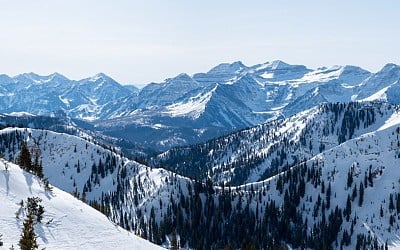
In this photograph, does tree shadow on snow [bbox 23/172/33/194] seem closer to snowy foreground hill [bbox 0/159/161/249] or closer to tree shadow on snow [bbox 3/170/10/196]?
snowy foreground hill [bbox 0/159/161/249]

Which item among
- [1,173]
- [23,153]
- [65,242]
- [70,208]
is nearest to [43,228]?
[65,242]

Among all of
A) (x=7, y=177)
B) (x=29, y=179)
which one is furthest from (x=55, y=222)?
(x=29, y=179)

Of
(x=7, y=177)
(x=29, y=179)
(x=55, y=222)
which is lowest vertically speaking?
(x=55, y=222)

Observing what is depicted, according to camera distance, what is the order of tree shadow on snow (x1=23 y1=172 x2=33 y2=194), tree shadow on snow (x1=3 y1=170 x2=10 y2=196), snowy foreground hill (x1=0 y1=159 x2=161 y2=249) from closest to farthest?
snowy foreground hill (x1=0 y1=159 x2=161 y2=249) → tree shadow on snow (x1=3 y1=170 x2=10 y2=196) → tree shadow on snow (x1=23 y1=172 x2=33 y2=194)

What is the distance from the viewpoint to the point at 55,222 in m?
55.4

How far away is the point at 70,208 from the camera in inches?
2432

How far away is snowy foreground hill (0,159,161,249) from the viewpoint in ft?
164

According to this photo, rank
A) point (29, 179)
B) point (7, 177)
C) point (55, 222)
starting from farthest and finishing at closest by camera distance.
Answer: point (29, 179), point (7, 177), point (55, 222)

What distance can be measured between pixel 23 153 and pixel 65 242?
1532 inches

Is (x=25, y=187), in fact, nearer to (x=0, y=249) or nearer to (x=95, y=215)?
(x=95, y=215)

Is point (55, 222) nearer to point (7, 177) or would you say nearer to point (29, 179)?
point (7, 177)

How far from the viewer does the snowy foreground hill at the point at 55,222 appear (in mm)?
49969

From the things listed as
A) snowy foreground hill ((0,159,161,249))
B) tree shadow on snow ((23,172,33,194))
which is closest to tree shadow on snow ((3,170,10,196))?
snowy foreground hill ((0,159,161,249))

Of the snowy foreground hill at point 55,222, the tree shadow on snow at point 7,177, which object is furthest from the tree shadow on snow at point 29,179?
the tree shadow on snow at point 7,177
